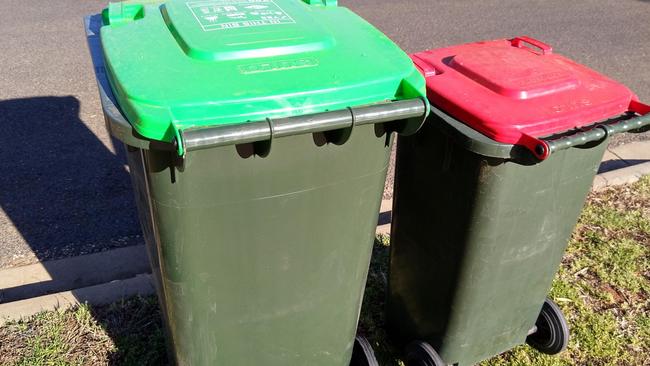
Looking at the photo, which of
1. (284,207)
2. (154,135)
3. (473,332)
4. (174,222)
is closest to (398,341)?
(473,332)

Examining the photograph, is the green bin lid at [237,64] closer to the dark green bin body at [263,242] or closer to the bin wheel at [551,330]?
the dark green bin body at [263,242]

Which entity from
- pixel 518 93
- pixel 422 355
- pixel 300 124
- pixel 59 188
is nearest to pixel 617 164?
pixel 422 355

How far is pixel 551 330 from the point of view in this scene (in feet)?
8.80

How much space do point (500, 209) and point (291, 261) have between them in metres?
0.77

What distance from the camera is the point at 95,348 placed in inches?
103

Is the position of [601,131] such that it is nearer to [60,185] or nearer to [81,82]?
[60,185]

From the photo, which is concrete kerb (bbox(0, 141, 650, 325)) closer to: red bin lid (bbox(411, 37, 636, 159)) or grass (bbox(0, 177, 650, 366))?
grass (bbox(0, 177, 650, 366))

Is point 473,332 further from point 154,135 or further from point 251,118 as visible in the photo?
point 154,135

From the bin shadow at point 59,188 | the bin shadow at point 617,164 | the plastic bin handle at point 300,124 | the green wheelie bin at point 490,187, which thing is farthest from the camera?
the bin shadow at point 617,164

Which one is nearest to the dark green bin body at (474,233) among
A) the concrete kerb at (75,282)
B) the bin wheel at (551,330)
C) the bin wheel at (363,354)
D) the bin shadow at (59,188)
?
the bin wheel at (551,330)

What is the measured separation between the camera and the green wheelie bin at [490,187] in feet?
6.11

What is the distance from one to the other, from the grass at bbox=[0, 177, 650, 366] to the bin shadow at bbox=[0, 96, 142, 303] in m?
0.55

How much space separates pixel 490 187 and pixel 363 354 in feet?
3.17

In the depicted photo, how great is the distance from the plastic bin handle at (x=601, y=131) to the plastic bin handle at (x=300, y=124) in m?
0.40
